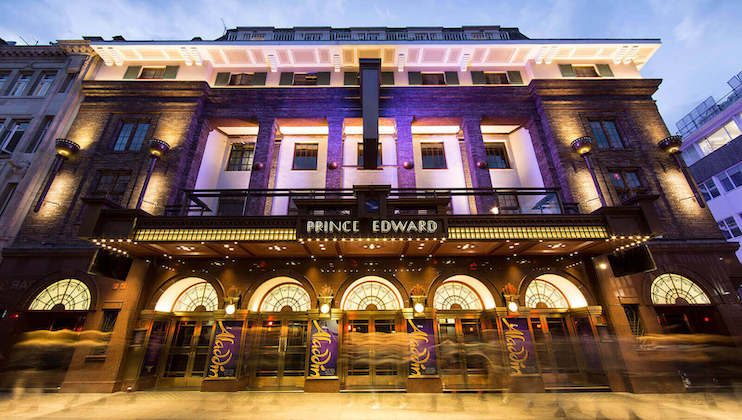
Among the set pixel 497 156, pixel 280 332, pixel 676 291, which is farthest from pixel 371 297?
pixel 676 291

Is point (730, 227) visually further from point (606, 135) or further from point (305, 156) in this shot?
point (305, 156)

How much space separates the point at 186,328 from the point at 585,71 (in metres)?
27.6

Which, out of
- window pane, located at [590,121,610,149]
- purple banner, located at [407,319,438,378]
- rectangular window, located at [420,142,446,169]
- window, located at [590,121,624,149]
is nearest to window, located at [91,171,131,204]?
purple banner, located at [407,319,438,378]

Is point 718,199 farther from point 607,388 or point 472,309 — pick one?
point 472,309

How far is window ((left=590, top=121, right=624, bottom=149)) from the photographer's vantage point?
1605 centimetres

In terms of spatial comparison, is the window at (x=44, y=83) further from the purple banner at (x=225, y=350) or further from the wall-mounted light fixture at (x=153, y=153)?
the purple banner at (x=225, y=350)

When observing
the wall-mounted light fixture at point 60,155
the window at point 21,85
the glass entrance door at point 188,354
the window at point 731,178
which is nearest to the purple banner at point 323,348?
the glass entrance door at point 188,354

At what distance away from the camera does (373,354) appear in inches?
490

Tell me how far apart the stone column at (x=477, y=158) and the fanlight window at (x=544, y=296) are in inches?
168

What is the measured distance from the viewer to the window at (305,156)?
57.9ft

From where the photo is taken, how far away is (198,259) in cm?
1327

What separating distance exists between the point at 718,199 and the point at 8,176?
49.8 meters

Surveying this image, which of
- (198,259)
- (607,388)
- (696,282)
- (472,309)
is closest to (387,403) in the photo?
(472,309)

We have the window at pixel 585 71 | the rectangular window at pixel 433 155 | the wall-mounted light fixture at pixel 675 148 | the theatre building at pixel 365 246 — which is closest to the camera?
the theatre building at pixel 365 246
